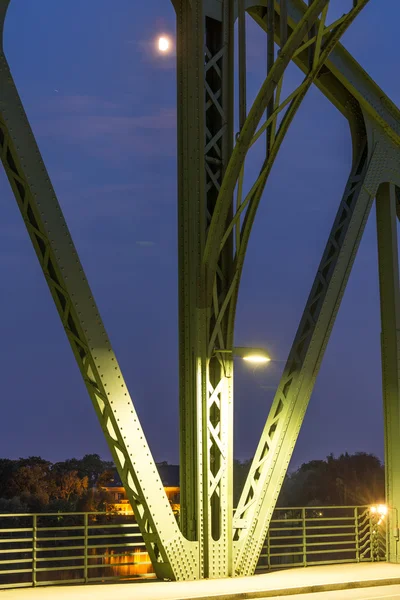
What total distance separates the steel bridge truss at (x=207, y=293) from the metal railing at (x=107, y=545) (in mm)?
848

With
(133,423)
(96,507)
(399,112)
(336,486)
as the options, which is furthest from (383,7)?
(133,423)

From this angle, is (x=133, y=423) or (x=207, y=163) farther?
(x=207, y=163)

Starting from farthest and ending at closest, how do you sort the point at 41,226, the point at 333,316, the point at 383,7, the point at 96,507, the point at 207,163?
1. the point at 383,7
2. the point at 96,507
3. the point at 333,316
4. the point at 207,163
5. the point at 41,226

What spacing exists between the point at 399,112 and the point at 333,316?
5.03m

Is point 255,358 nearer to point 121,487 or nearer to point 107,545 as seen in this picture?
point 107,545

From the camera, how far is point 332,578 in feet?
44.3

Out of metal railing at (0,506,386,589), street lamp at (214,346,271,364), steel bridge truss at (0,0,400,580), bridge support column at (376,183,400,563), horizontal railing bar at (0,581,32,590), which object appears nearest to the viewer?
steel bridge truss at (0,0,400,580)

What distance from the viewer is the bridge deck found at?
35.8ft

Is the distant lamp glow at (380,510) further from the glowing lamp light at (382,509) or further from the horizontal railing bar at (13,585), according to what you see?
the horizontal railing bar at (13,585)

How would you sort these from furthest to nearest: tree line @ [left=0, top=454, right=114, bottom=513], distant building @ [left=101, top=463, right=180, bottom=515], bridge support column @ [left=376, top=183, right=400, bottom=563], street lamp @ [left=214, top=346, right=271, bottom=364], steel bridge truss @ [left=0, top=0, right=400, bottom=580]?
distant building @ [left=101, top=463, right=180, bottom=515]
tree line @ [left=0, top=454, right=114, bottom=513]
bridge support column @ [left=376, top=183, right=400, bottom=563]
street lamp @ [left=214, top=346, right=271, bottom=364]
steel bridge truss @ [left=0, top=0, right=400, bottom=580]

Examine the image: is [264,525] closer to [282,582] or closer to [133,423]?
[282,582]

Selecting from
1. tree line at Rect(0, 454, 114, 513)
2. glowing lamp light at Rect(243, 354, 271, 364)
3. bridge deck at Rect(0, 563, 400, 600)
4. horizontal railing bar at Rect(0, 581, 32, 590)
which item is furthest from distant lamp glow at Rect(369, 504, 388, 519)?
tree line at Rect(0, 454, 114, 513)

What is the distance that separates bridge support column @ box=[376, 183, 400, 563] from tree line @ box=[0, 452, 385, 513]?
2244 inches

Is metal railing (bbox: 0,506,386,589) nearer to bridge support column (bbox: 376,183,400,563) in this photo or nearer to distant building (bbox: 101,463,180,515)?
bridge support column (bbox: 376,183,400,563)
